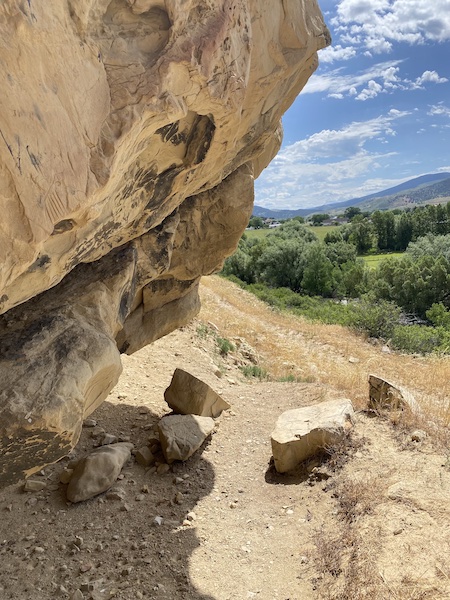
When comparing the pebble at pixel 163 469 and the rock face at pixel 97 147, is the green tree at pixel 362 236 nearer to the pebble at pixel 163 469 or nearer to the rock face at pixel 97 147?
the rock face at pixel 97 147

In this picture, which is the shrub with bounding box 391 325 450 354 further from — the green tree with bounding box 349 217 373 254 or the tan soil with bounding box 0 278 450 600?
the green tree with bounding box 349 217 373 254

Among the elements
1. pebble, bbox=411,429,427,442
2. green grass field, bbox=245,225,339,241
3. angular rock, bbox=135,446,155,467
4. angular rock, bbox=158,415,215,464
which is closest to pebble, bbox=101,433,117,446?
angular rock, bbox=135,446,155,467

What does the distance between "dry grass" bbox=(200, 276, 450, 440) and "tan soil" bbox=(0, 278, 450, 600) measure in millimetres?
1883

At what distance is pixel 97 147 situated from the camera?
354 cm

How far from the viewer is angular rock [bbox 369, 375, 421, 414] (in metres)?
8.03

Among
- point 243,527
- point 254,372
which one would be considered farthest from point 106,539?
point 254,372

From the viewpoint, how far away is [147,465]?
7.42 m

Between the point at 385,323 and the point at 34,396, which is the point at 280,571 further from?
the point at 385,323

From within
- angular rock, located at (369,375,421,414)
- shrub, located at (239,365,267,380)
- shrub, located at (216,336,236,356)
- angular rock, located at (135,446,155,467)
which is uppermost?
angular rock, located at (369,375,421,414)

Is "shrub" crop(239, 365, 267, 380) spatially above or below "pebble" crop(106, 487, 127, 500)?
below

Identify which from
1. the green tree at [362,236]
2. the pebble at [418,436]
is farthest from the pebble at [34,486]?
the green tree at [362,236]

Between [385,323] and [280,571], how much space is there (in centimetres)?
1631

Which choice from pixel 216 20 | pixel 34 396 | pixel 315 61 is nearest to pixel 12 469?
pixel 34 396

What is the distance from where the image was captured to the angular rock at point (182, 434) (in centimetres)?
754
